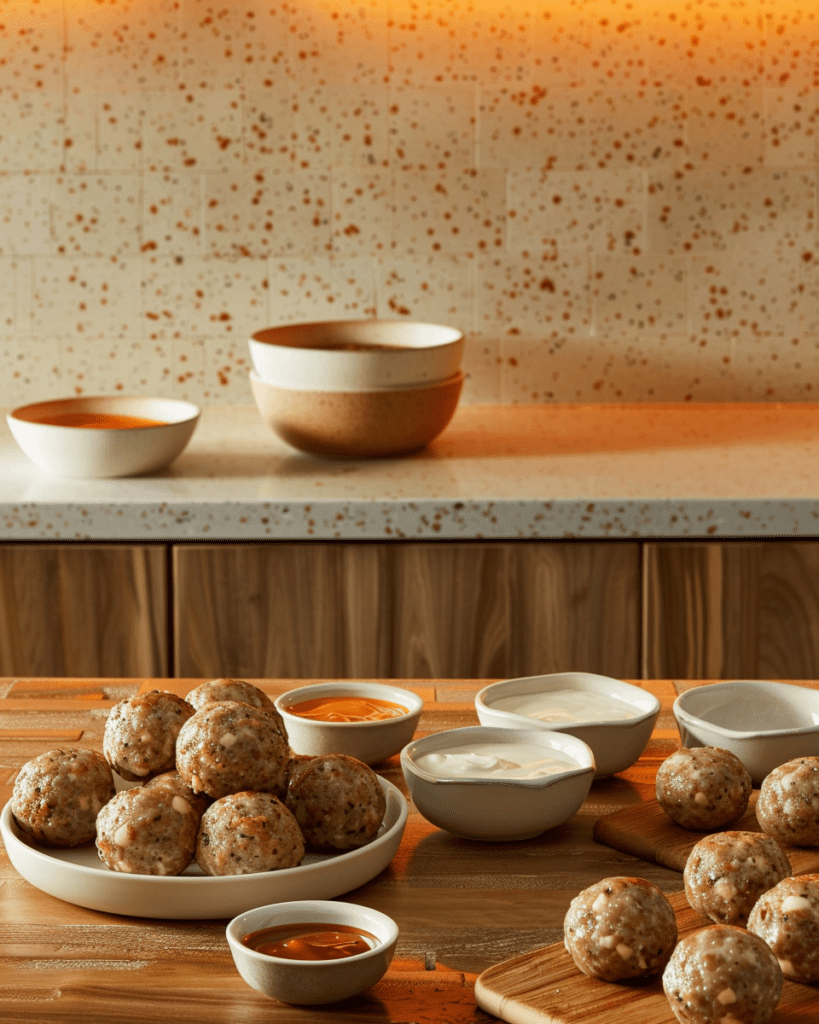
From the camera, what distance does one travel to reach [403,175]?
2.69 meters

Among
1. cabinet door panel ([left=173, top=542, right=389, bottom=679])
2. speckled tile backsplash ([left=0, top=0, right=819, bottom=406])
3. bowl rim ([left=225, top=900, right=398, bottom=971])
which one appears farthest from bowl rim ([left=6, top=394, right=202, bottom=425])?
bowl rim ([left=225, top=900, right=398, bottom=971])

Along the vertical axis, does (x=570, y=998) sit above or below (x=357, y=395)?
below

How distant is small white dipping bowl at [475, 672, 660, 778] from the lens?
1073mm

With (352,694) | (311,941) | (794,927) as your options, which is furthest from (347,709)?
(794,927)

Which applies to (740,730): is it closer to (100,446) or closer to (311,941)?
(311,941)

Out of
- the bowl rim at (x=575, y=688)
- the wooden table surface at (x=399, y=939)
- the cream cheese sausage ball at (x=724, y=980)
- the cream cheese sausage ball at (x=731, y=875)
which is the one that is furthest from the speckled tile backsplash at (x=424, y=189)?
the cream cheese sausage ball at (x=724, y=980)

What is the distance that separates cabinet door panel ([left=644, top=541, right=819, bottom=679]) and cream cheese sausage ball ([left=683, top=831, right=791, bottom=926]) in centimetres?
117

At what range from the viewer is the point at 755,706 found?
1.17 meters

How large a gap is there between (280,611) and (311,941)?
1.26 meters

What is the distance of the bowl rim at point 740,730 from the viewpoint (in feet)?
3.44

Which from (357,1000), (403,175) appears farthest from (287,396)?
(357,1000)

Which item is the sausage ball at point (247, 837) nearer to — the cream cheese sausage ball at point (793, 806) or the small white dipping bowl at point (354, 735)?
the small white dipping bowl at point (354, 735)

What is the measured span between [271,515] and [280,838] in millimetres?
1155

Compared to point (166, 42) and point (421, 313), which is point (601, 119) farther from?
point (166, 42)
